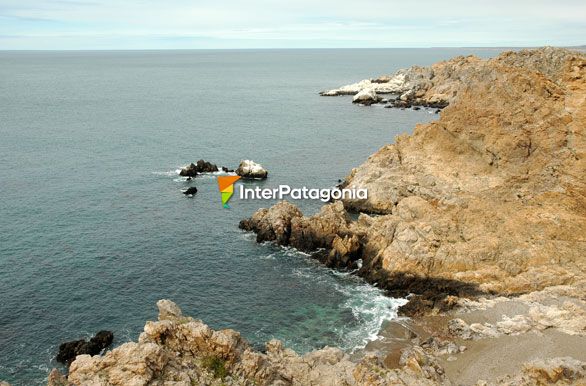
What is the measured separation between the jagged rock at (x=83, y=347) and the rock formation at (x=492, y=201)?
89.3ft

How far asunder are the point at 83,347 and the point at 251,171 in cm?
5674

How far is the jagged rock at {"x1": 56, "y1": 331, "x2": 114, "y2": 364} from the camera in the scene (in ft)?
146

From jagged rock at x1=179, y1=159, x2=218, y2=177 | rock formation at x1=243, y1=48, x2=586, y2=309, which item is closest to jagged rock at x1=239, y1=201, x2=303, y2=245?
rock formation at x1=243, y1=48, x2=586, y2=309

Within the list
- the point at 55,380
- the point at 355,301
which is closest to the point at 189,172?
the point at 355,301

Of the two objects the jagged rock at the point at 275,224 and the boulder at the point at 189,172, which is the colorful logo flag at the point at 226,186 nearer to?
the boulder at the point at 189,172

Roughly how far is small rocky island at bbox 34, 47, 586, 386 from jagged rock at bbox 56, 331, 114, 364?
12104mm

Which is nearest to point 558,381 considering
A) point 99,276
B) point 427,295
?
point 427,295

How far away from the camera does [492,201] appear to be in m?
61.1

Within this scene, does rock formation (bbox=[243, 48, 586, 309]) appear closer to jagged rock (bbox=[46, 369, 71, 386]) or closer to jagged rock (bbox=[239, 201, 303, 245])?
jagged rock (bbox=[239, 201, 303, 245])

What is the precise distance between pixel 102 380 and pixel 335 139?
106m

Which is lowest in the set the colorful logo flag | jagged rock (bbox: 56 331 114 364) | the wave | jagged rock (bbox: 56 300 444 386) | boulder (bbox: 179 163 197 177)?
the wave

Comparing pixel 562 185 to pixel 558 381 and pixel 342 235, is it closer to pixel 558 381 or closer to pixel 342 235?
pixel 342 235

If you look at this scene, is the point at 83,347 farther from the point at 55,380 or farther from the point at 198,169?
the point at 198,169

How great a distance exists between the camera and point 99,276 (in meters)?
59.7
